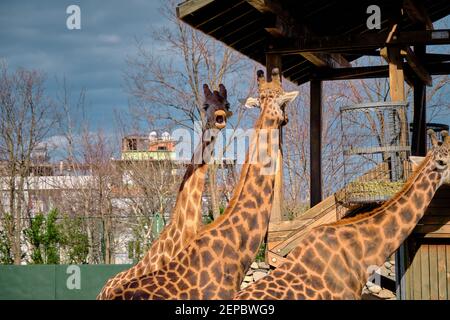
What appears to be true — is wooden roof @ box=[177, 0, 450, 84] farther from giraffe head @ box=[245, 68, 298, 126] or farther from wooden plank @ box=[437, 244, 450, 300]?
wooden plank @ box=[437, 244, 450, 300]

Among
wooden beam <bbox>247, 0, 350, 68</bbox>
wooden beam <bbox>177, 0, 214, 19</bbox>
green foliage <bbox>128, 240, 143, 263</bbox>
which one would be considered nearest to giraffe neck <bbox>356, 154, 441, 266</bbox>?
wooden beam <bbox>247, 0, 350, 68</bbox>

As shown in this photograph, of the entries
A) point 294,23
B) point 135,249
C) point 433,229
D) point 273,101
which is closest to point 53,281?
point 135,249

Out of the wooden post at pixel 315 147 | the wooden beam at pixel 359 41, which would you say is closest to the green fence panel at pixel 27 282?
the wooden post at pixel 315 147

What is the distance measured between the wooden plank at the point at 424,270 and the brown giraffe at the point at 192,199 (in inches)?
165

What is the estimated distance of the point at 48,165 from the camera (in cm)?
2933

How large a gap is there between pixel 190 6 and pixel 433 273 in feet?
18.1

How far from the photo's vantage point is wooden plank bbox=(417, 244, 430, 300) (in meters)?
11.8

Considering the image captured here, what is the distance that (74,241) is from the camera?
78.4 ft

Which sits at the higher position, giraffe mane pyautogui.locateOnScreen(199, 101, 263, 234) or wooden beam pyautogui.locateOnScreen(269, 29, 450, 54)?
wooden beam pyautogui.locateOnScreen(269, 29, 450, 54)

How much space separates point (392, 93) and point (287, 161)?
16.9 m

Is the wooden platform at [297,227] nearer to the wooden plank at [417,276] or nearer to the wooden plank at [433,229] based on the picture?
the wooden plank at [433,229]

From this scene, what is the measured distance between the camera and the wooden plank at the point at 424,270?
1178cm
